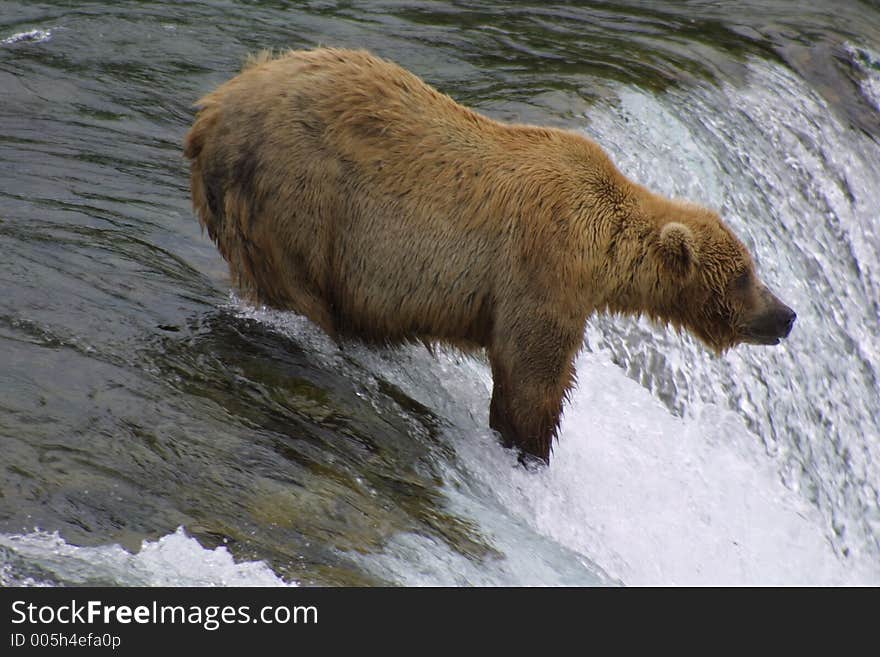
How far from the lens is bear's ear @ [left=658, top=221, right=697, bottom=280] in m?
6.12

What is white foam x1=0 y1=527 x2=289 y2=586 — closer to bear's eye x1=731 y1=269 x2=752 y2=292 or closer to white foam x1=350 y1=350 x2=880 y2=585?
white foam x1=350 y1=350 x2=880 y2=585

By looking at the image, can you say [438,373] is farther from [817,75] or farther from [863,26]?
[863,26]

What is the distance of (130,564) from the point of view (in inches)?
170

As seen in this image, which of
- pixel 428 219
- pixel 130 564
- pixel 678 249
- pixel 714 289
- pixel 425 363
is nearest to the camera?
pixel 130 564

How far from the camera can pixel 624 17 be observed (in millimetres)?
12523

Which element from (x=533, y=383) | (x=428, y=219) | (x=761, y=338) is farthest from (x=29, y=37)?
(x=761, y=338)

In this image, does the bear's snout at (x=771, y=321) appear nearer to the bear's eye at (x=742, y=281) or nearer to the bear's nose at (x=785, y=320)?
the bear's nose at (x=785, y=320)

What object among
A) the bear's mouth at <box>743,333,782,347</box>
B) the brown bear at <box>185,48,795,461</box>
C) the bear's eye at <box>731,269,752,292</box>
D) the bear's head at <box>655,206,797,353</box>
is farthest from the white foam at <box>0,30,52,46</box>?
the bear's mouth at <box>743,333,782,347</box>

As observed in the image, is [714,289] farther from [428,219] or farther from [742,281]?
[428,219]

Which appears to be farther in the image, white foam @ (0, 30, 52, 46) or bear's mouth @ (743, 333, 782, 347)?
white foam @ (0, 30, 52, 46)

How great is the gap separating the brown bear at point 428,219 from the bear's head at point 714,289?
0.03 metres

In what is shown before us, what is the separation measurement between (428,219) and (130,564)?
2.41 meters

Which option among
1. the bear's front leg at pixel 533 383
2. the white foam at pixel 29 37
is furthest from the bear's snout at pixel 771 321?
the white foam at pixel 29 37

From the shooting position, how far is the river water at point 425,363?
4.89 meters
